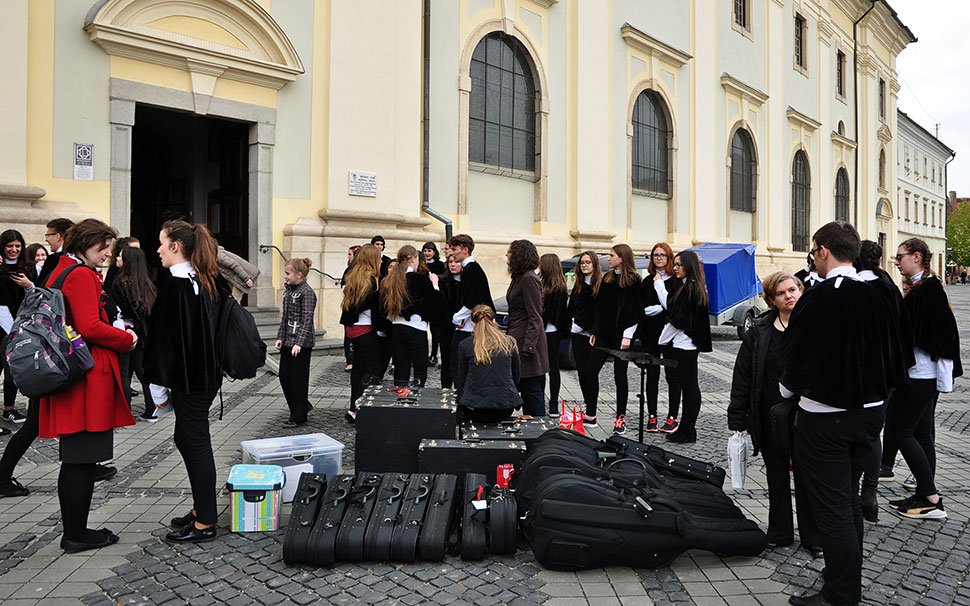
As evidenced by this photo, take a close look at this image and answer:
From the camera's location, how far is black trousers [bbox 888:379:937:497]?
480 centimetres

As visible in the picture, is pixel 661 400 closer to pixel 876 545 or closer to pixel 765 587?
pixel 876 545

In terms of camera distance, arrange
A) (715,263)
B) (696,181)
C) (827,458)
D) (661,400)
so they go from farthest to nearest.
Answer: (696,181)
(715,263)
(661,400)
(827,458)

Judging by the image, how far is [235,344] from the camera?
4211 millimetres

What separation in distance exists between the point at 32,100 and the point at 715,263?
12.2 m

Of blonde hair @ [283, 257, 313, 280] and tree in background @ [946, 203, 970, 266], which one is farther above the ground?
tree in background @ [946, 203, 970, 266]

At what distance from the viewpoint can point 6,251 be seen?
7.27 metres

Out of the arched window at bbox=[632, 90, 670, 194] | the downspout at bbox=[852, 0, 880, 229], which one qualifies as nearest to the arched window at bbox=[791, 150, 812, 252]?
the downspout at bbox=[852, 0, 880, 229]

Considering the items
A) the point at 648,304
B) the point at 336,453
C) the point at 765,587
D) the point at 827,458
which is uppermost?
the point at 648,304

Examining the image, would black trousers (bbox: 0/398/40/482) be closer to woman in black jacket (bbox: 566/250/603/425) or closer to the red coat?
A: the red coat

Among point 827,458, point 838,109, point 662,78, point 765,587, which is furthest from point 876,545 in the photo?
point 838,109

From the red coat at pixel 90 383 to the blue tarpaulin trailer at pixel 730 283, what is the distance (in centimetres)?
1274

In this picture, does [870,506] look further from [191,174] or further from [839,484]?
[191,174]

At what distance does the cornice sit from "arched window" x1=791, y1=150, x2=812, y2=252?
9726 millimetres

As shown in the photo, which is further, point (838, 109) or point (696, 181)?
point (838, 109)
